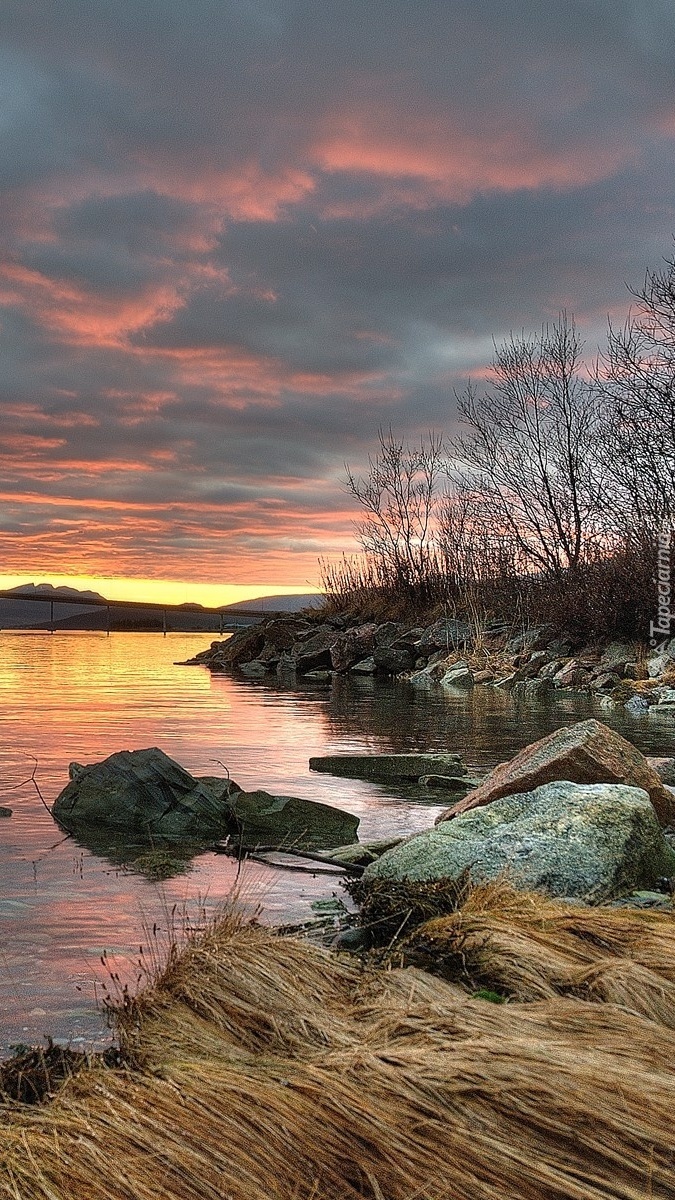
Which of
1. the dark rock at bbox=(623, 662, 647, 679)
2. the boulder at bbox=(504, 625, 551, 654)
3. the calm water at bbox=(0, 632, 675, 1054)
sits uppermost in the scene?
the boulder at bbox=(504, 625, 551, 654)

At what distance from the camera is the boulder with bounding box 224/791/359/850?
675cm

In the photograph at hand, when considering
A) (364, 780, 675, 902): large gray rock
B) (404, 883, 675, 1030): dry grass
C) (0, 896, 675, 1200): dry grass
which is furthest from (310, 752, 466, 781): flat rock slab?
(0, 896, 675, 1200): dry grass

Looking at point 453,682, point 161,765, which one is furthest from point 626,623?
point 161,765

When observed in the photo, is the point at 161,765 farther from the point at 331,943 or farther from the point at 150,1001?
the point at 150,1001

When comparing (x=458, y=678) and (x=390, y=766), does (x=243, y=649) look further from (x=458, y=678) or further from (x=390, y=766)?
(x=390, y=766)

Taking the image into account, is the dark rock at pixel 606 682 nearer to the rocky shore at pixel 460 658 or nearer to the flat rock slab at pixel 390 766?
the rocky shore at pixel 460 658

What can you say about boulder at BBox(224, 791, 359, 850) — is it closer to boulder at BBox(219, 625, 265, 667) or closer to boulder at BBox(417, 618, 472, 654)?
boulder at BBox(417, 618, 472, 654)

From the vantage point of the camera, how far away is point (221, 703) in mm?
16875

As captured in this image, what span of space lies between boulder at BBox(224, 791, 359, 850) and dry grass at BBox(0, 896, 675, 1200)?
11.5ft

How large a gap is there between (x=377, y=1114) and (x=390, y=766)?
735 cm

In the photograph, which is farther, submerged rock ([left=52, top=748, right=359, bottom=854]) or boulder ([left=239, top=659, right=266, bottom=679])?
boulder ([left=239, top=659, right=266, bottom=679])

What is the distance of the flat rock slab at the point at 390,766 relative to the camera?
31.5ft

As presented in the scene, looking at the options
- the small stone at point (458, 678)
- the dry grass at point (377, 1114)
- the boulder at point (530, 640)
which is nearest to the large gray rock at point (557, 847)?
the dry grass at point (377, 1114)

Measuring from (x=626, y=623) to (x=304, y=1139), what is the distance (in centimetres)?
1925
